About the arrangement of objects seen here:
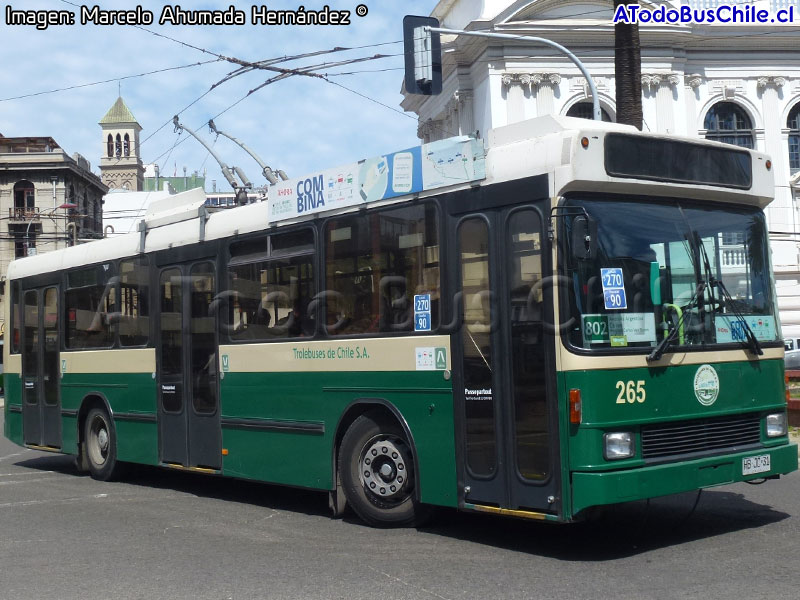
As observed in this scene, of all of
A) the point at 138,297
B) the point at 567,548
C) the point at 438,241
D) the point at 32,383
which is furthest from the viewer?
the point at 32,383

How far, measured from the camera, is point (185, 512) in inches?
410

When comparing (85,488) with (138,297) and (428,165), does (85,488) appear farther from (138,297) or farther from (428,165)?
(428,165)

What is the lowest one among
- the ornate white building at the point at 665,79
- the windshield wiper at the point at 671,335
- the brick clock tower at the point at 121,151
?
the windshield wiper at the point at 671,335

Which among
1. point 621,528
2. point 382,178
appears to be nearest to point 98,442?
point 382,178

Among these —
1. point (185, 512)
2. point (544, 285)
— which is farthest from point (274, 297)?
point (544, 285)

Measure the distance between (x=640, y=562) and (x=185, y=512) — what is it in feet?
15.9

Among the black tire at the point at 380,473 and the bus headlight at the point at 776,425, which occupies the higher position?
the bus headlight at the point at 776,425

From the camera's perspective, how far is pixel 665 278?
759 centimetres

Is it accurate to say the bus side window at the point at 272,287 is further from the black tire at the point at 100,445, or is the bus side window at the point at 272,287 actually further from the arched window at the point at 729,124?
the arched window at the point at 729,124

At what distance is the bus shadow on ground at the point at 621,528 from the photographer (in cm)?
785

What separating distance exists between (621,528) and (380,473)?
6.51 feet

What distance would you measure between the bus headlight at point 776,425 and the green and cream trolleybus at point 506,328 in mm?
24

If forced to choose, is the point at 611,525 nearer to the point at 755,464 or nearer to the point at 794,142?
the point at 755,464

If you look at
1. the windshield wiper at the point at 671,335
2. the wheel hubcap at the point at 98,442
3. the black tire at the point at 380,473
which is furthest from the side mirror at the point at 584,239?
the wheel hubcap at the point at 98,442
